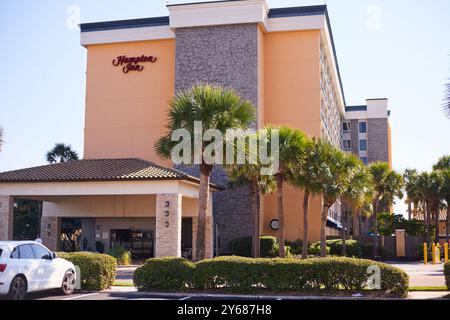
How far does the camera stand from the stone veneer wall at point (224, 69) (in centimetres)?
3769

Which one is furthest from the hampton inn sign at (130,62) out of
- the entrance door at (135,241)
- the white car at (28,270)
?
the white car at (28,270)

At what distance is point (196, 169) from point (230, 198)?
3044mm

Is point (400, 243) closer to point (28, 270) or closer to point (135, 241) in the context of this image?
point (135, 241)

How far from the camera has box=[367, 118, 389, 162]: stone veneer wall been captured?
229 ft

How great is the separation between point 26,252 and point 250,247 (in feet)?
72.3

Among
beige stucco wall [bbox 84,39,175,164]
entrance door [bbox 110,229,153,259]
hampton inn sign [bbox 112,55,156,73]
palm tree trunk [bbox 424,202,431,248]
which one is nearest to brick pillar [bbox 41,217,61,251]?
entrance door [bbox 110,229,153,259]

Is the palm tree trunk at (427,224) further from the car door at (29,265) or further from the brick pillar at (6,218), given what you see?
the car door at (29,265)

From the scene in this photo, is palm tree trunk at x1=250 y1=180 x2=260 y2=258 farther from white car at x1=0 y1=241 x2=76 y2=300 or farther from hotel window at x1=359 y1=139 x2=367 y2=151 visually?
hotel window at x1=359 y1=139 x2=367 y2=151

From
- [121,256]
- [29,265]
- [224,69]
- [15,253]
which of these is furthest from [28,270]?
[224,69]

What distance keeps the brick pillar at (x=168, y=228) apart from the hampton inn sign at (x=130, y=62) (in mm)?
18532

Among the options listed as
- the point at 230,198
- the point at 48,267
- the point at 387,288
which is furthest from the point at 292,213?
the point at 48,267

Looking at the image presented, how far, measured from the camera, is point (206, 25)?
39.5 metres

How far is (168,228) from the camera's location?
26375 millimetres
